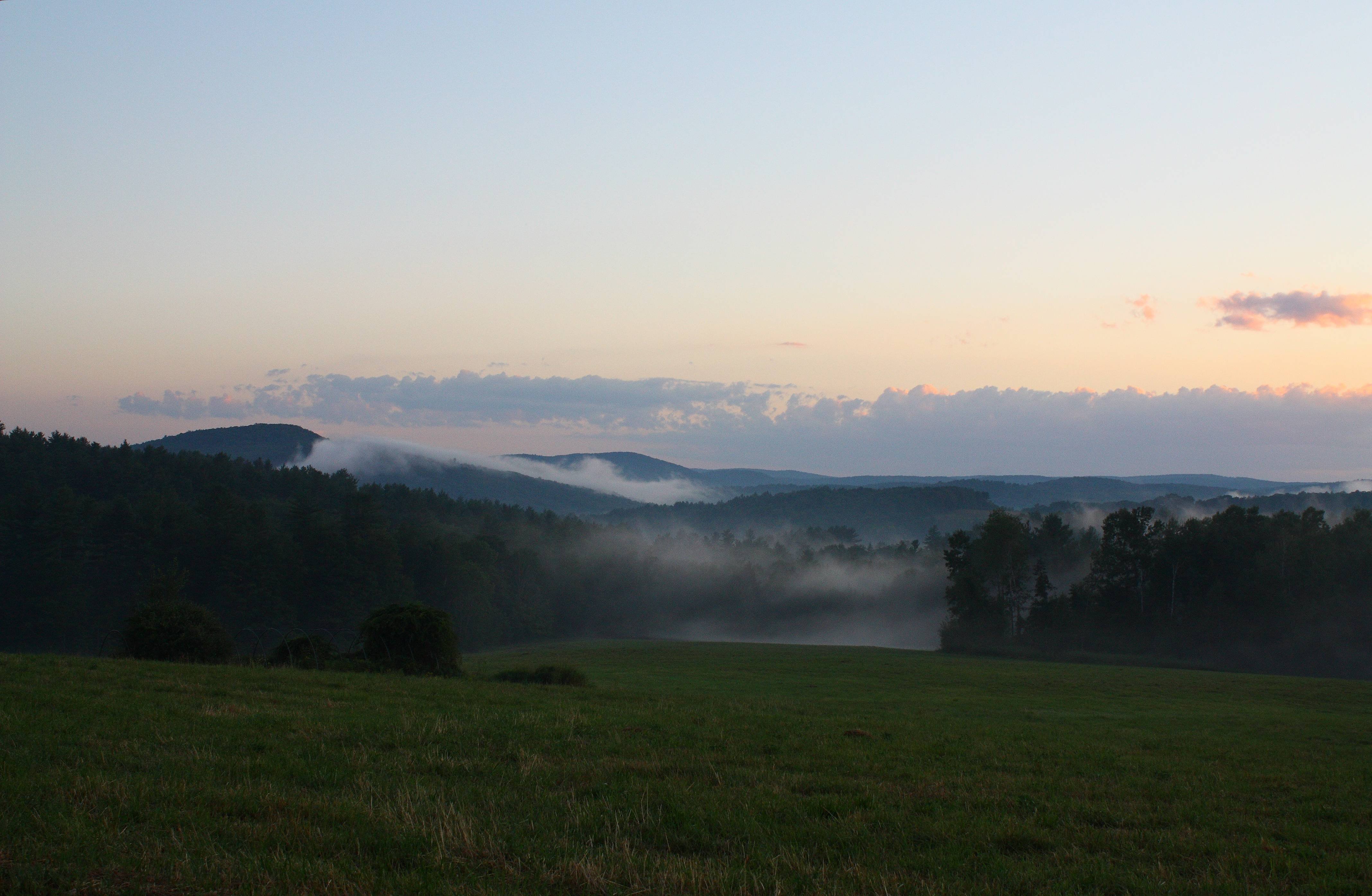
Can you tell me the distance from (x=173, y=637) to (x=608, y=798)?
27132 millimetres

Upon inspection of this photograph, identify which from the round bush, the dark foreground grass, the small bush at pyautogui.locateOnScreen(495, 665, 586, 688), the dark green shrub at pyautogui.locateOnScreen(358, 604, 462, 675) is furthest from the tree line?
the round bush

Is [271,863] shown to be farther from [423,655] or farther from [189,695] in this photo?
[423,655]

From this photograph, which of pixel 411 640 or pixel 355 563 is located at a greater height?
pixel 411 640

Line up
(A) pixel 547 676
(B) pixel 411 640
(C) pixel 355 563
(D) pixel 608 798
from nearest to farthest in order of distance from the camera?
1. (D) pixel 608 798
2. (A) pixel 547 676
3. (B) pixel 411 640
4. (C) pixel 355 563

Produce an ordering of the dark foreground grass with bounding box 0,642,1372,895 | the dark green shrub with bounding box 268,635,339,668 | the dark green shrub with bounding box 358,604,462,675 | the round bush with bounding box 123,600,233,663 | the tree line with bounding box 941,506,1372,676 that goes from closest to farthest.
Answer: the dark foreground grass with bounding box 0,642,1372,895
the round bush with bounding box 123,600,233,663
the dark green shrub with bounding box 268,635,339,668
the dark green shrub with bounding box 358,604,462,675
the tree line with bounding box 941,506,1372,676

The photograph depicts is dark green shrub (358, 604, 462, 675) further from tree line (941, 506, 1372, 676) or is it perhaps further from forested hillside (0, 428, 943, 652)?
tree line (941, 506, 1372, 676)

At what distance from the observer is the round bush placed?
1194 inches

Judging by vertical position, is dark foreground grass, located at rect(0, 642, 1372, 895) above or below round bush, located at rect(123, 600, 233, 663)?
above

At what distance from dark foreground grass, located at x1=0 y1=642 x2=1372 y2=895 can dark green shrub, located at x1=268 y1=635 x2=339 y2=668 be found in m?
9.03

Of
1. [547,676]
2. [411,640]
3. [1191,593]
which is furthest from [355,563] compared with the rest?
[1191,593]

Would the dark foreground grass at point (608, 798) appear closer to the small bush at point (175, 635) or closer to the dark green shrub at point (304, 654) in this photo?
the small bush at point (175, 635)

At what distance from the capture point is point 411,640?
3406cm

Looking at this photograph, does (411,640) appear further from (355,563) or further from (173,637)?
(355,563)

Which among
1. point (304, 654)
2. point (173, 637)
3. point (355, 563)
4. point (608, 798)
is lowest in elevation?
point (355, 563)
